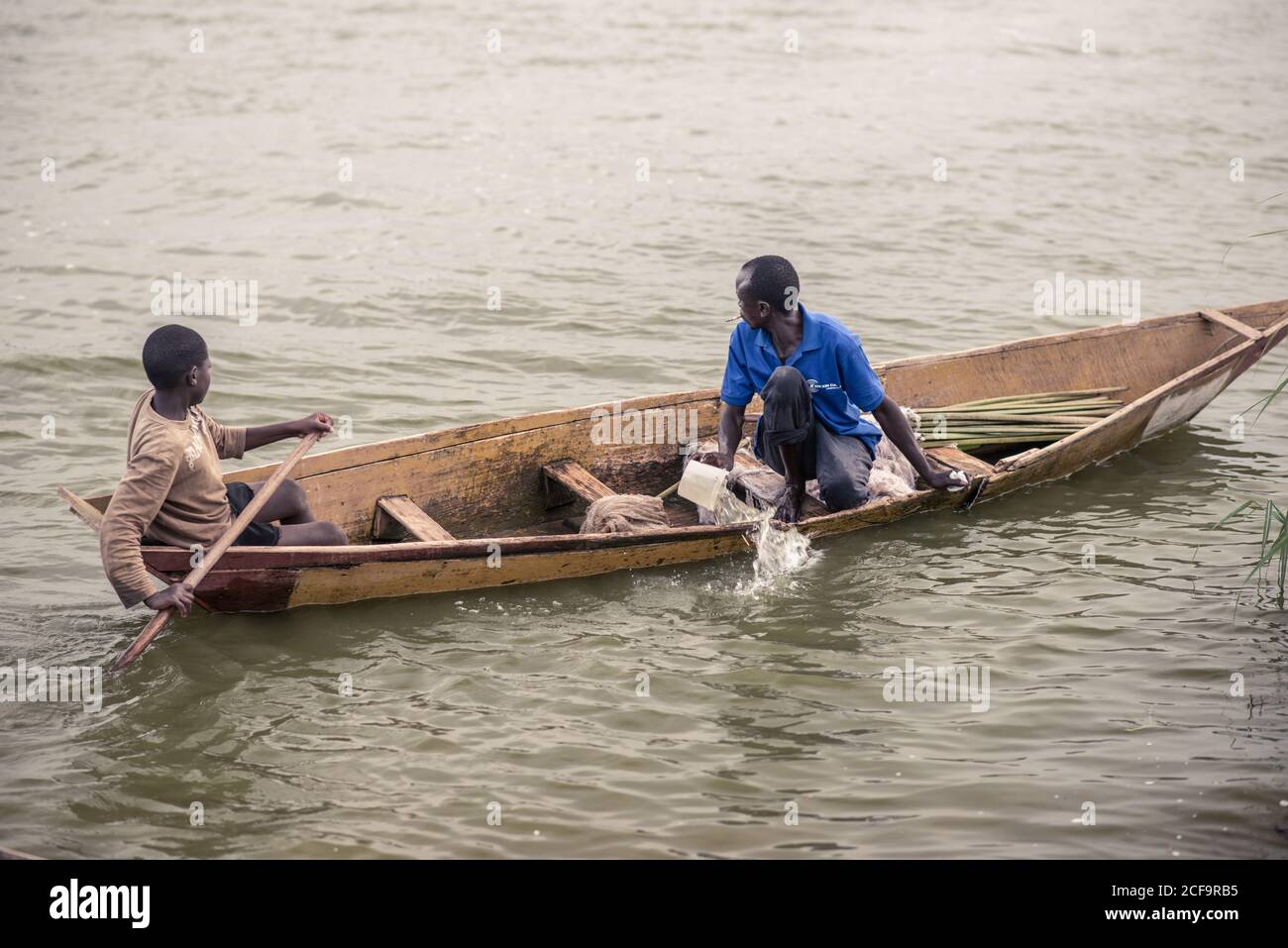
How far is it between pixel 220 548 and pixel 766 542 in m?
2.15

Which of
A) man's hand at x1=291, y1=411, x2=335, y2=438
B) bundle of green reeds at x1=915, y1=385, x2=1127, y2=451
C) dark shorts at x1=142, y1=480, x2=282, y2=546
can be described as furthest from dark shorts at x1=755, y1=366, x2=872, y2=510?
dark shorts at x1=142, y1=480, x2=282, y2=546

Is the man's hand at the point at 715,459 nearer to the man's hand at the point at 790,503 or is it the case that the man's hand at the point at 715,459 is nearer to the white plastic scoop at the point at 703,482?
the white plastic scoop at the point at 703,482

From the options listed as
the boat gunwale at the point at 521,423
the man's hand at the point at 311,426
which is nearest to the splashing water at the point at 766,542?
the boat gunwale at the point at 521,423

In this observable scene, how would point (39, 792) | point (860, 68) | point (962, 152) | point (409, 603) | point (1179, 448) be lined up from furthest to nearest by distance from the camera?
point (860, 68) → point (962, 152) → point (1179, 448) → point (409, 603) → point (39, 792)

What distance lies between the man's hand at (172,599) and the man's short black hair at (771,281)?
7.49ft

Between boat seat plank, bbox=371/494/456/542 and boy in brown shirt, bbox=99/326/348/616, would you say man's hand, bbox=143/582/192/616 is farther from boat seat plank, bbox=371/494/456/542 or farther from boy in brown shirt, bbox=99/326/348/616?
boat seat plank, bbox=371/494/456/542

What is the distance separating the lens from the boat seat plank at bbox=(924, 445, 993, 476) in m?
5.95

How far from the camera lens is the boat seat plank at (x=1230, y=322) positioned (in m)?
6.82

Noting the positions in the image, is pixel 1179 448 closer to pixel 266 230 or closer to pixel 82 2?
pixel 266 230

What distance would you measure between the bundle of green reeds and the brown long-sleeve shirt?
3.28 m

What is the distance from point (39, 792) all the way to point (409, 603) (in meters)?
1.50

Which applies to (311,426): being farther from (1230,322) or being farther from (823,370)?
(1230,322)
